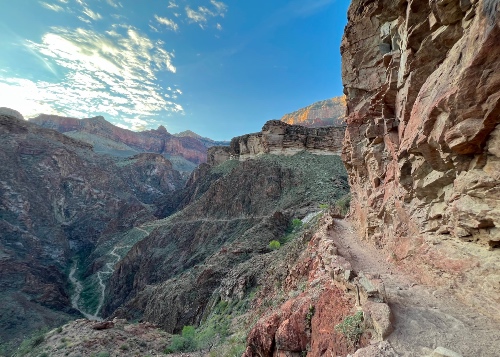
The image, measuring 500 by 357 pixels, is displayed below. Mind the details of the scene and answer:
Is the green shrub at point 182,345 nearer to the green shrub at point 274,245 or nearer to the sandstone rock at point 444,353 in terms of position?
the green shrub at point 274,245

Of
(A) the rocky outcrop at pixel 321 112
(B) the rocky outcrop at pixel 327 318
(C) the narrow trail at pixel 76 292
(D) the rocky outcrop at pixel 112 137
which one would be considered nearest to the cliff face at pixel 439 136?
(B) the rocky outcrop at pixel 327 318

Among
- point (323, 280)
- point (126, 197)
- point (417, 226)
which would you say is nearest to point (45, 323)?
point (323, 280)

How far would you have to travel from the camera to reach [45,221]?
56.8 meters

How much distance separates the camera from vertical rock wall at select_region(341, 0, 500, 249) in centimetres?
462

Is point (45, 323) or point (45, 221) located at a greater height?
point (45, 221)

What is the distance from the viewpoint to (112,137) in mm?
159625

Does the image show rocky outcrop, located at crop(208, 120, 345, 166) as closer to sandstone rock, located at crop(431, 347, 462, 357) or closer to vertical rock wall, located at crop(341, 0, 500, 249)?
vertical rock wall, located at crop(341, 0, 500, 249)

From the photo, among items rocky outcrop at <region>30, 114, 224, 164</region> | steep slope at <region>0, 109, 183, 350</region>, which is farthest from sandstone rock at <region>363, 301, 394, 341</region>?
rocky outcrop at <region>30, 114, 224, 164</region>

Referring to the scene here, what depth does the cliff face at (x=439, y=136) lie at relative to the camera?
182 inches

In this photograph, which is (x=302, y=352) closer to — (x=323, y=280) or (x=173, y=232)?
(x=323, y=280)

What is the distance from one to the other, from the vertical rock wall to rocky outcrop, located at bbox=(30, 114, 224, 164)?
144533 mm

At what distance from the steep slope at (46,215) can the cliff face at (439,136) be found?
35.9 metres

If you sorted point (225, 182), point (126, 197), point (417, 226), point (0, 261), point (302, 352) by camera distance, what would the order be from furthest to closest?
point (126, 197) → point (225, 182) → point (0, 261) → point (417, 226) → point (302, 352)

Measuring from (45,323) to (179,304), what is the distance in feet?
66.4
